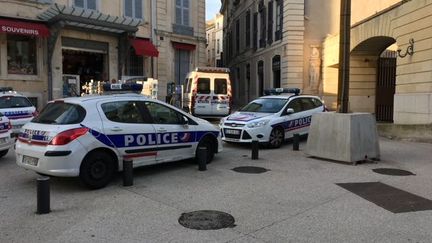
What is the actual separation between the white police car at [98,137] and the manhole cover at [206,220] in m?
2.15

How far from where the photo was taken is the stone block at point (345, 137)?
31.1ft

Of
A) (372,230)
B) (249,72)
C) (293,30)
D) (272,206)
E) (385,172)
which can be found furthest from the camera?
(249,72)

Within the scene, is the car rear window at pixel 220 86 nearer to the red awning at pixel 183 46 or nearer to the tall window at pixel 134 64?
the tall window at pixel 134 64

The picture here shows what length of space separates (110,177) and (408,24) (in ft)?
41.0

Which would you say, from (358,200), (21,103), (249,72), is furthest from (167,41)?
(358,200)

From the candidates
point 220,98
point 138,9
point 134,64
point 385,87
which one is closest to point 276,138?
point 220,98

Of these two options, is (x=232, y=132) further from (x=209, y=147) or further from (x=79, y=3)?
(x=79, y=3)

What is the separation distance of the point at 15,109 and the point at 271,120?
789 cm

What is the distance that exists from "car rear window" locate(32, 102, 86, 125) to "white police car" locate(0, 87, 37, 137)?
6510 millimetres

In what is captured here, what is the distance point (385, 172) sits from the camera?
8.68 meters

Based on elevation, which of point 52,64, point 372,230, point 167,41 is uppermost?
point 167,41

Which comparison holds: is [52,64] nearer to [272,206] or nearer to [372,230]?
[272,206]

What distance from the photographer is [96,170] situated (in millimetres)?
7066

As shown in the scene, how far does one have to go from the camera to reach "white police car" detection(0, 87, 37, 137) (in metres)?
13.2
